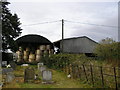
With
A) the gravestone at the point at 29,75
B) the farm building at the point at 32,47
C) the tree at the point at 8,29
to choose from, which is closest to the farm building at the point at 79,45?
the farm building at the point at 32,47

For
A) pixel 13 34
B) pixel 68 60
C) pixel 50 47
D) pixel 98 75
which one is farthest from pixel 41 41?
A: pixel 98 75

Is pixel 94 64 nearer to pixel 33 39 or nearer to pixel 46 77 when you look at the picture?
pixel 46 77

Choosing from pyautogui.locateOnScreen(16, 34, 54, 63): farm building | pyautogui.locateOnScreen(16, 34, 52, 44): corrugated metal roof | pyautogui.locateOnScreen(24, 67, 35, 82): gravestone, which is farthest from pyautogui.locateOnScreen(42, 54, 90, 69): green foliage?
pyautogui.locateOnScreen(16, 34, 52, 44): corrugated metal roof

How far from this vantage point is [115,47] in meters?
22.7

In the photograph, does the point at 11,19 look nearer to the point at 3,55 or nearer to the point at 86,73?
the point at 3,55

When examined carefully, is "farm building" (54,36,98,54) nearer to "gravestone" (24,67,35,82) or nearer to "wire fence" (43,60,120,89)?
"wire fence" (43,60,120,89)

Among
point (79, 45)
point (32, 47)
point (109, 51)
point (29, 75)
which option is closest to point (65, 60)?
point (109, 51)

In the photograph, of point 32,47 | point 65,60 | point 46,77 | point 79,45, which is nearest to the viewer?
point 46,77

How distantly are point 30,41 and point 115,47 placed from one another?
66.5ft

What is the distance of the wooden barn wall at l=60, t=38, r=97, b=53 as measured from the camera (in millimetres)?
36656

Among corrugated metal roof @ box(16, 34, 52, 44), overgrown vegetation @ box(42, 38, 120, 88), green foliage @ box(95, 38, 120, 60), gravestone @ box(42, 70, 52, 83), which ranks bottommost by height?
gravestone @ box(42, 70, 52, 83)

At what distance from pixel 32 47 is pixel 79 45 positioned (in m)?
10.0

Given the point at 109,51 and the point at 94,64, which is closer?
the point at 94,64

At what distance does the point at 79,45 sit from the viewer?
37312mm
